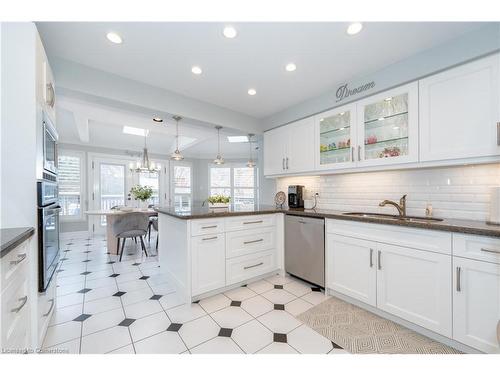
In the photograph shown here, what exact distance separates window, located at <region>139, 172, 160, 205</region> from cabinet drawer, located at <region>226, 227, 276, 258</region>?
493 centimetres

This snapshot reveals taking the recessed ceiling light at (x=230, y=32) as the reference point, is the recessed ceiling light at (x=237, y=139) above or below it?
above

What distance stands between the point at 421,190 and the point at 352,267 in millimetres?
1085

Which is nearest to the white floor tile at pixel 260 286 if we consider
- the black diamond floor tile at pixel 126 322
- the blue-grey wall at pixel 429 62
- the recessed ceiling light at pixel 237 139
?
the black diamond floor tile at pixel 126 322

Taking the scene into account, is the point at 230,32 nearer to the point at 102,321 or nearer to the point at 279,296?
the point at 279,296

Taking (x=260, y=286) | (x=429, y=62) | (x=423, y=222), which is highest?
(x=429, y=62)

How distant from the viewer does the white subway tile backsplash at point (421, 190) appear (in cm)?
183

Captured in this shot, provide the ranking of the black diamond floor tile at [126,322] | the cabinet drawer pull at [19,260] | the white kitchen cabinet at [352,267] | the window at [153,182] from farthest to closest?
1. the window at [153,182]
2. the white kitchen cabinet at [352,267]
3. the black diamond floor tile at [126,322]
4. the cabinet drawer pull at [19,260]

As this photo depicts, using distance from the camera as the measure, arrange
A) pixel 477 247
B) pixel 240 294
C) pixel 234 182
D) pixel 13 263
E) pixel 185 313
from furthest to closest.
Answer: pixel 234 182 → pixel 240 294 → pixel 185 313 → pixel 477 247 → pixel 13 263

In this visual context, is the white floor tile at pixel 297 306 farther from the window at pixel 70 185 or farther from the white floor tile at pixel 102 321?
the window at pixel 70 185

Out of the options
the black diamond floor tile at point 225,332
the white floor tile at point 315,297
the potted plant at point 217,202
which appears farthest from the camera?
the potted plant at point 217,202

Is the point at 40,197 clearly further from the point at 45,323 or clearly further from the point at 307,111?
the point at 307,111

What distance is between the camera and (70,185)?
205 inches

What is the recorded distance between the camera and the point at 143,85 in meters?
2.48

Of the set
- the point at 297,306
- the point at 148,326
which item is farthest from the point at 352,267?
the point at 148,326
